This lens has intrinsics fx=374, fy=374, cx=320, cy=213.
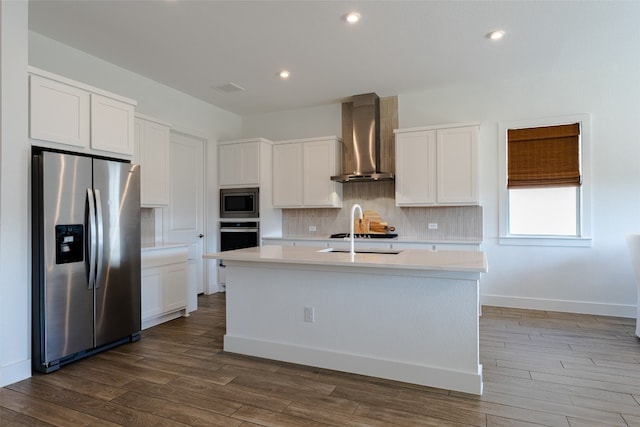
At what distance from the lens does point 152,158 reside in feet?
14.1

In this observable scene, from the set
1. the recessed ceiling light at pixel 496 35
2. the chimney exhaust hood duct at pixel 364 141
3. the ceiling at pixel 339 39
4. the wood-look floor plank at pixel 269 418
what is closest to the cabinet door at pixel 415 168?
the chimney exhaust hood duct at pixel 364 141

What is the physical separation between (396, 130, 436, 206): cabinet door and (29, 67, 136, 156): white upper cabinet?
126 inches

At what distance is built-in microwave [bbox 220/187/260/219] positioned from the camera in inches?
216

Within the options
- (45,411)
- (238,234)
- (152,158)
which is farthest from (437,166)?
(45,411)

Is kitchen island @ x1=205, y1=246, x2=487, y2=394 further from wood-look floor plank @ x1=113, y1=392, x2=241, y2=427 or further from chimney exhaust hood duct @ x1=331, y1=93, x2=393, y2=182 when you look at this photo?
chimney exhaust hood duct @ x1=331, y1=93, x2=393, y2=182

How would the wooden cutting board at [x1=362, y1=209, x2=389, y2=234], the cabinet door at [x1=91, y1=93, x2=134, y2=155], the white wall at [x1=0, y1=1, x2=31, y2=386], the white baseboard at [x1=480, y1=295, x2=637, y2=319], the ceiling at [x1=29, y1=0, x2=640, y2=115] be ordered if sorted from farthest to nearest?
the wooden cutting board at [x1=362, y1=209, x2=389, y2=234] → the white baseboard at [x1=480, y1=295, x2=637, y2=319] → the cabinet door at [x1=91, y1=93, x2=134, y2=155] → the ceiling at [x1=29, y1=0, x2=640, y2=115] → the white wall at [x1=0, y1=1, x2=31, y2=386]

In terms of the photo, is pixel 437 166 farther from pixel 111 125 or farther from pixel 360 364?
pixel 111 125

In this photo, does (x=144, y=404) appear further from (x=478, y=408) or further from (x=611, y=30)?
(x=611, y=30)

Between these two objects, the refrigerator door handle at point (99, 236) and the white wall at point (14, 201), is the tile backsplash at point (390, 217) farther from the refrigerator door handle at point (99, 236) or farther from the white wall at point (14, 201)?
the white wall at point (14, 201)

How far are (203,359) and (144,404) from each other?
2.41 ft

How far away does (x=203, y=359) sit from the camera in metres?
3.05

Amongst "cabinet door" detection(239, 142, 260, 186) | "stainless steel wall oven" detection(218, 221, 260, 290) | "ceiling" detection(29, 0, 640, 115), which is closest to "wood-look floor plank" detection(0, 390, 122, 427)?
A: "ceiling" detection(29, 0, 640, 115)

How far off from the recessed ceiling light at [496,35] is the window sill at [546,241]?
7.94 ft

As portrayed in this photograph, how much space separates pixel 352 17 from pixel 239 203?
3.23 m
